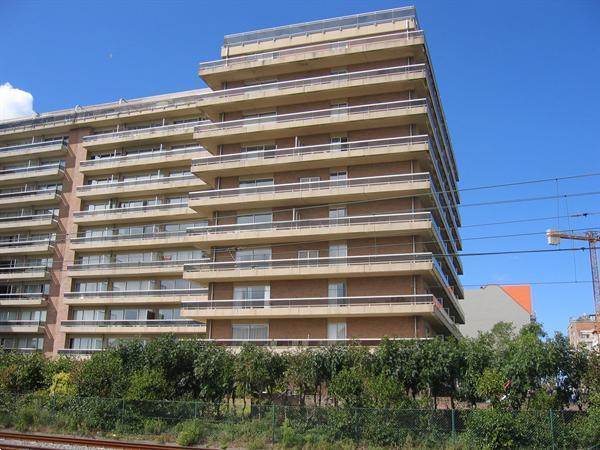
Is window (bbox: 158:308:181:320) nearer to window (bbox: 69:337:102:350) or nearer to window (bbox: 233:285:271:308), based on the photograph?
window (bbox: 69:337:102:350)

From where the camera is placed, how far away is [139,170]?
59.3 m

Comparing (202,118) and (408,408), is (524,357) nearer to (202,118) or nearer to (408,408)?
(408,408)

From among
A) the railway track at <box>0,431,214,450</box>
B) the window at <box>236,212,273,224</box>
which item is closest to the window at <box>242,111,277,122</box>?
the window at <box>236,212,273,224</box>

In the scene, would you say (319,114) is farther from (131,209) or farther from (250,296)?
(131,209)

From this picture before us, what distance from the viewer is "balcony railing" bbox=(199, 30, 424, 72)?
44.5 meters

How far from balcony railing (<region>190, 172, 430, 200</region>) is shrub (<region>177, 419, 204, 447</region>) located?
803 inches

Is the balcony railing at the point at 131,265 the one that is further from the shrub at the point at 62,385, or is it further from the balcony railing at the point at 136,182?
the shrub at the point at 62,385

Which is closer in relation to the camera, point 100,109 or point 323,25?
point 323,25

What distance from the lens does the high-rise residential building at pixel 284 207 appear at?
1671 inches

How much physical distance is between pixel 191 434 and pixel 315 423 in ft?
18.0

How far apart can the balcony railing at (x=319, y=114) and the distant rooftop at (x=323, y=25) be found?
682 cm

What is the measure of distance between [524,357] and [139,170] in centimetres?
4135

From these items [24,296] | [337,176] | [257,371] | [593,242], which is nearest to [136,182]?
[24,296]

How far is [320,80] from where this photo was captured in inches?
1815
